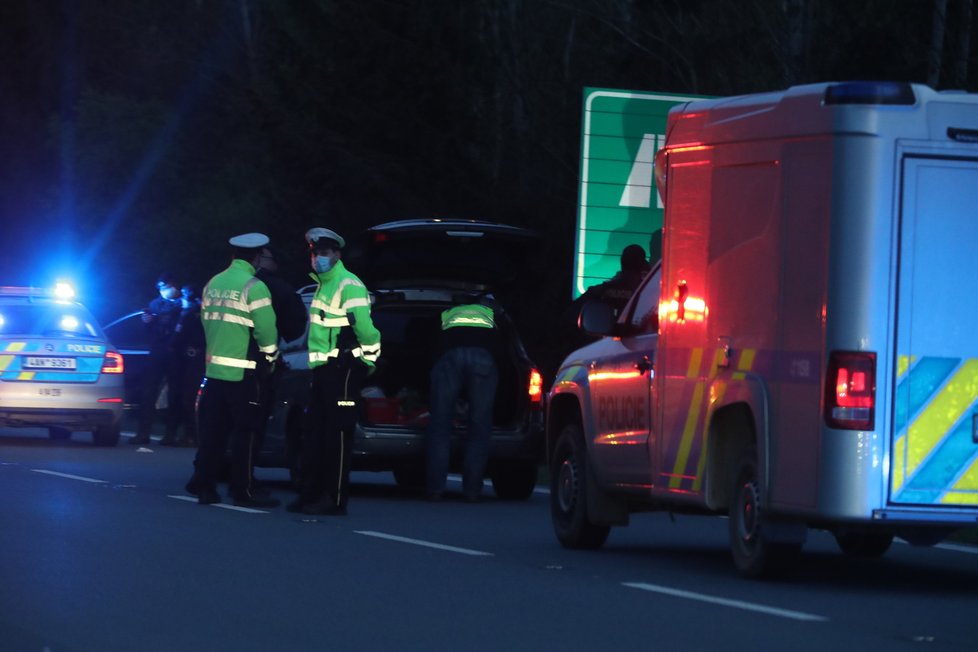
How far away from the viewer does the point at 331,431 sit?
1545cm

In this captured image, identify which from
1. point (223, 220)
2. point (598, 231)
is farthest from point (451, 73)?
point (598, 231)

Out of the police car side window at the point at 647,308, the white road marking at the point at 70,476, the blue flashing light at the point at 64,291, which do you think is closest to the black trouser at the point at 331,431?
the white road marking at the point at 70,476

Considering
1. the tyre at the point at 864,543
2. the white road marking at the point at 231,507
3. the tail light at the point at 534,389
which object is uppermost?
the tail light at the point at 534,389

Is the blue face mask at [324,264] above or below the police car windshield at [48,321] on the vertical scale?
above

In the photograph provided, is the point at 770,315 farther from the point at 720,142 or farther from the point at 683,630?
the point at 683,630

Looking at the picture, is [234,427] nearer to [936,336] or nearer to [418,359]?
[418,359]

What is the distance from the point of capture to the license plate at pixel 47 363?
23.8 m

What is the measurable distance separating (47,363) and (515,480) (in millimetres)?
7697

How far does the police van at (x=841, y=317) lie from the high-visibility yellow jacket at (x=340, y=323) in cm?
447

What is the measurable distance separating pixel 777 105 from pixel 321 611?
3.43 meters

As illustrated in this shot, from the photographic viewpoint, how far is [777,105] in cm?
1084

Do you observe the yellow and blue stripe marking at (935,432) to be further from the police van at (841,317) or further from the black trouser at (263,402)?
the black trouser at (263,402)

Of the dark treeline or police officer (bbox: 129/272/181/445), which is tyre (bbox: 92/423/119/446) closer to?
police officer (bbox: 129/272/181/445)

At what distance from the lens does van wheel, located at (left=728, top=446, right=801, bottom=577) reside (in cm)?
1091
